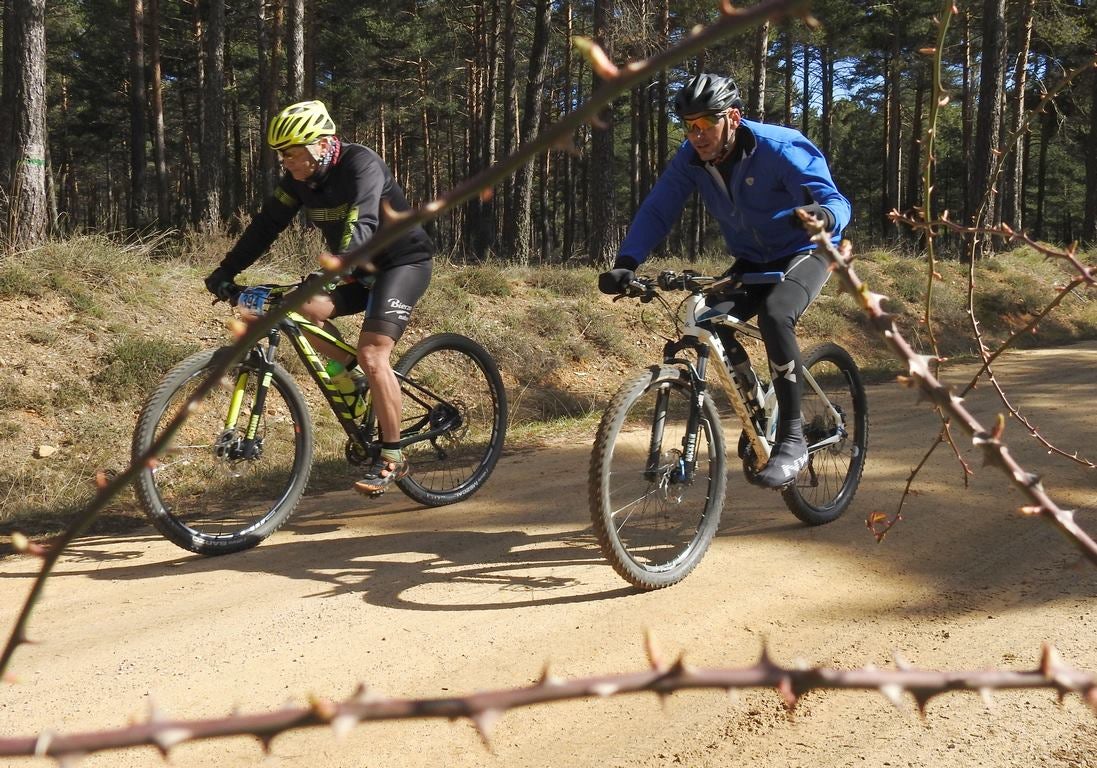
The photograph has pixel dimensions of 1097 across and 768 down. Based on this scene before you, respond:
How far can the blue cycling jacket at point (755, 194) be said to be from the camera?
4.84 metres

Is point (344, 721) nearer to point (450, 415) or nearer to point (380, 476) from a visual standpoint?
point (380, 476)

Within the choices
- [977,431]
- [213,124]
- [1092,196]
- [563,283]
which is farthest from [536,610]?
[1092,196]

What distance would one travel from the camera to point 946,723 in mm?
2926

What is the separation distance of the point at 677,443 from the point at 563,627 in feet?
3.84

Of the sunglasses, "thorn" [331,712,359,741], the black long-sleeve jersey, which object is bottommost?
"thorn" [331,712,359,741]

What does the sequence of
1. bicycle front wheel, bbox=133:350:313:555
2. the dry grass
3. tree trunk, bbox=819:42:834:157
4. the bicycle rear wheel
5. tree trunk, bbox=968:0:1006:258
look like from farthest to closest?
tree trunk, bbox=819:42:834:157 < tree trunk, bbox=968:0:1006:258 < the dry grass < the bicycle rear wheel < bicycle front wheel, bbox=133:350:313:555

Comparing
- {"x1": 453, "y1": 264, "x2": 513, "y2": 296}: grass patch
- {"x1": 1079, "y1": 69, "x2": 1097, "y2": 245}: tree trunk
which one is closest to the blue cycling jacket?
{"x1": 453, "y1": 264, "x2": 513, "y2": 296}: grass patch

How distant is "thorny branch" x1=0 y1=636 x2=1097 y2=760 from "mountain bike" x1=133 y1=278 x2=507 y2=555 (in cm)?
402

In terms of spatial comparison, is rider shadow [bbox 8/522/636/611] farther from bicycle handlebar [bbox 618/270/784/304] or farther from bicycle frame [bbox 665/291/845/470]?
bicycle handlebar [bbox 618/270/784/304]

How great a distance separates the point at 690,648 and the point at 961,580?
57.0 inches

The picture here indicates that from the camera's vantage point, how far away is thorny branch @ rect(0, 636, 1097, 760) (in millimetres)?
597

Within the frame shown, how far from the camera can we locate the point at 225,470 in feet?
17.6

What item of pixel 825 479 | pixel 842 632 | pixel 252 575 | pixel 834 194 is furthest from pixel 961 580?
pixel 252 575

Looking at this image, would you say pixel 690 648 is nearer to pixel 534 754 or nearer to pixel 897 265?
pixel 534 754
